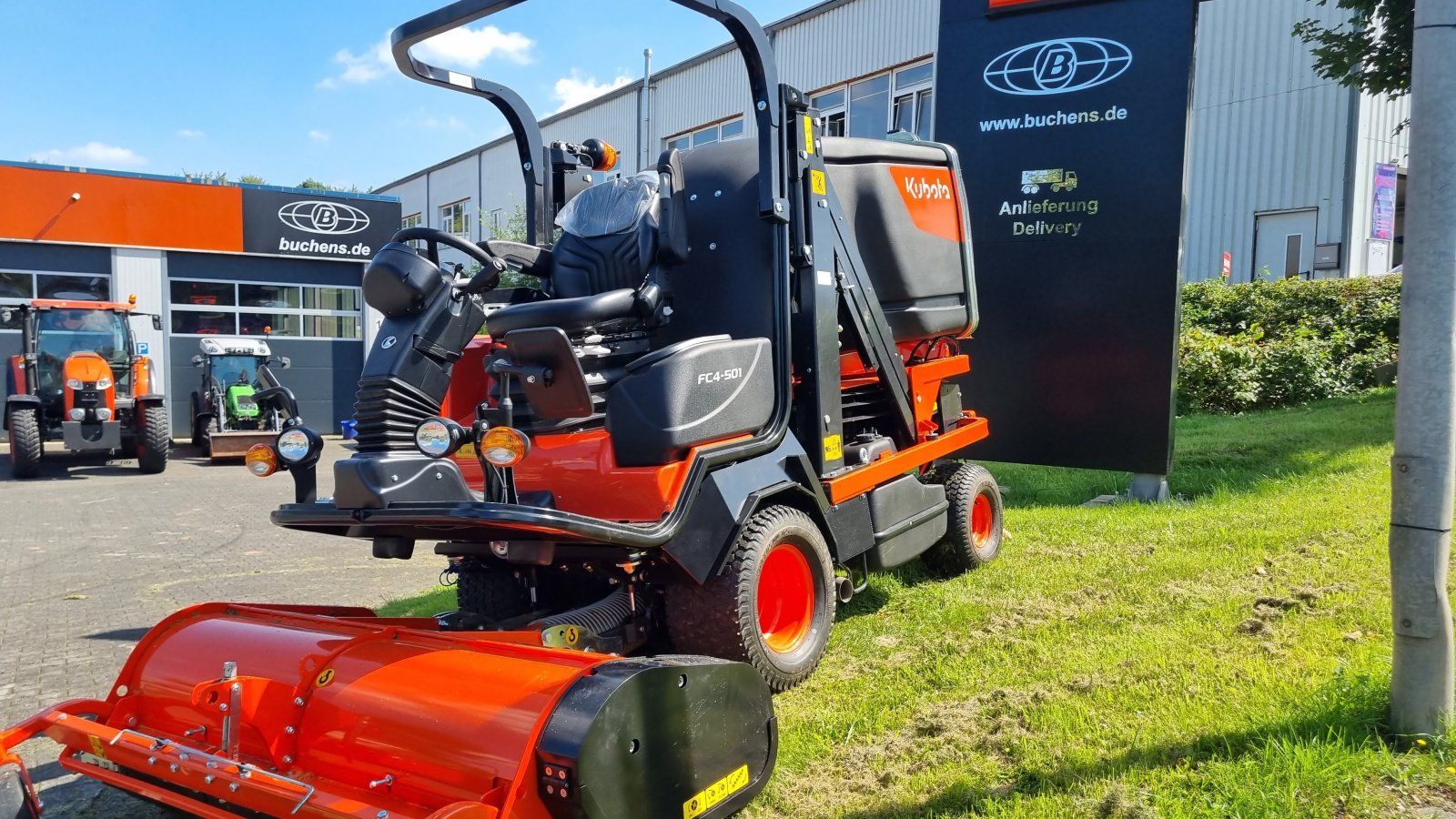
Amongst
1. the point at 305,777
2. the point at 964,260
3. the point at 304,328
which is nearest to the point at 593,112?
the point at 304,328

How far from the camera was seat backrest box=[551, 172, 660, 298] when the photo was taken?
444 cm

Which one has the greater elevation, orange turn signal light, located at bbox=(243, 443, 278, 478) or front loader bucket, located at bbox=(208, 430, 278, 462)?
orange turn signal light, located at bbox=(243, 443, 278, 478)

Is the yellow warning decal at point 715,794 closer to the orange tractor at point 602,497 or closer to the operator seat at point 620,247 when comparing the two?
the orange tractor at point 602,497

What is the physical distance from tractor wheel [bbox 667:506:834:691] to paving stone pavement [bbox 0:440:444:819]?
1.84 meters

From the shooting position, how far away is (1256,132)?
15.6m

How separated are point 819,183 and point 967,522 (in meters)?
2.06

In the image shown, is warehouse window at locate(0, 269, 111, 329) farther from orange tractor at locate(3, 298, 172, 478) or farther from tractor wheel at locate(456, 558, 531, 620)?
tractor wheel at locate(456, 558, 531, 620)

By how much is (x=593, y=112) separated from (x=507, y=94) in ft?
63.3

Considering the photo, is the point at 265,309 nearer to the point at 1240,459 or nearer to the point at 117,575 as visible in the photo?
the point at 117,575

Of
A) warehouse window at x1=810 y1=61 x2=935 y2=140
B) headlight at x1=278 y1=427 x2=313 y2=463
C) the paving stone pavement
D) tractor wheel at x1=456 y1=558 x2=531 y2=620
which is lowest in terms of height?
the paving stone pavement

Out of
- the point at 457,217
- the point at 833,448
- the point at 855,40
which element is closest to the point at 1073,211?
the point at 833,448

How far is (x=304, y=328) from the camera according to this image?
66.4 ft

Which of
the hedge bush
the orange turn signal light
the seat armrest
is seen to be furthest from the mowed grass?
the hedge bush

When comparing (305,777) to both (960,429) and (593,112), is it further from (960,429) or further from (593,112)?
(593,112)
